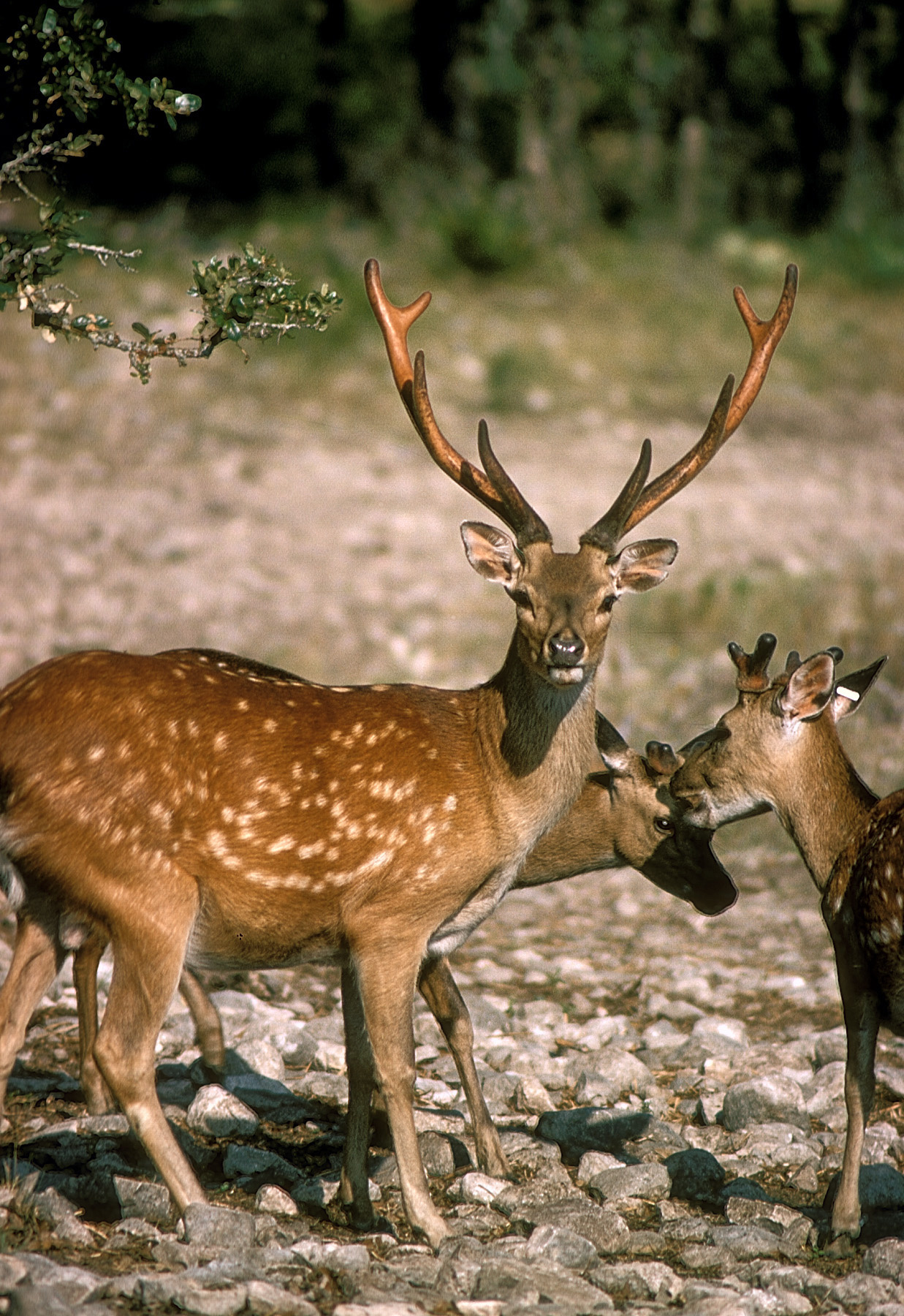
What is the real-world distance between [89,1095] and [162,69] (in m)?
12.8

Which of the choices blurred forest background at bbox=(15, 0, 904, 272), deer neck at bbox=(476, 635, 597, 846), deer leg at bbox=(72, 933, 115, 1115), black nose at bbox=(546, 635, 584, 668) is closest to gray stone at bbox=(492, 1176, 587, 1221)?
deer neck at bbox=(476, 635, 597, 846)

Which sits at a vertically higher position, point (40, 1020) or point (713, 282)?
point (713, 282)

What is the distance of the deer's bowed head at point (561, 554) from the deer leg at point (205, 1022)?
1928mm

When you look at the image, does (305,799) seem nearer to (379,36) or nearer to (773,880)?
(773,880)

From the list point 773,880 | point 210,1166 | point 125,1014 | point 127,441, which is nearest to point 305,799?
point 125,1014

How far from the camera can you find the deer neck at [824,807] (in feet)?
20.9

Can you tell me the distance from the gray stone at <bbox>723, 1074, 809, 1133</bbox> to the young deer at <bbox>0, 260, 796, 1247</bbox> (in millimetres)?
1405

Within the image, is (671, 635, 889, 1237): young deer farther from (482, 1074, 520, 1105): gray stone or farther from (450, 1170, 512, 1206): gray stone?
(482, 1074, 520, 1105): gray stone

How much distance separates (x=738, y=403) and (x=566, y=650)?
163 centimetres

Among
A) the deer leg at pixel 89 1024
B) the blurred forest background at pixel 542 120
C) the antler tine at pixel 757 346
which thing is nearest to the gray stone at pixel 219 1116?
the deer leg at pixel 89 1024

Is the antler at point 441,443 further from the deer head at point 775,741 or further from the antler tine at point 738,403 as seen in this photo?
the deer head at point 775,741

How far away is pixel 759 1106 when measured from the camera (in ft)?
22.0

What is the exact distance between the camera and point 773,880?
9.52 meters

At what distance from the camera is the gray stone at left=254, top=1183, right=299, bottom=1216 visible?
5.65 metres
